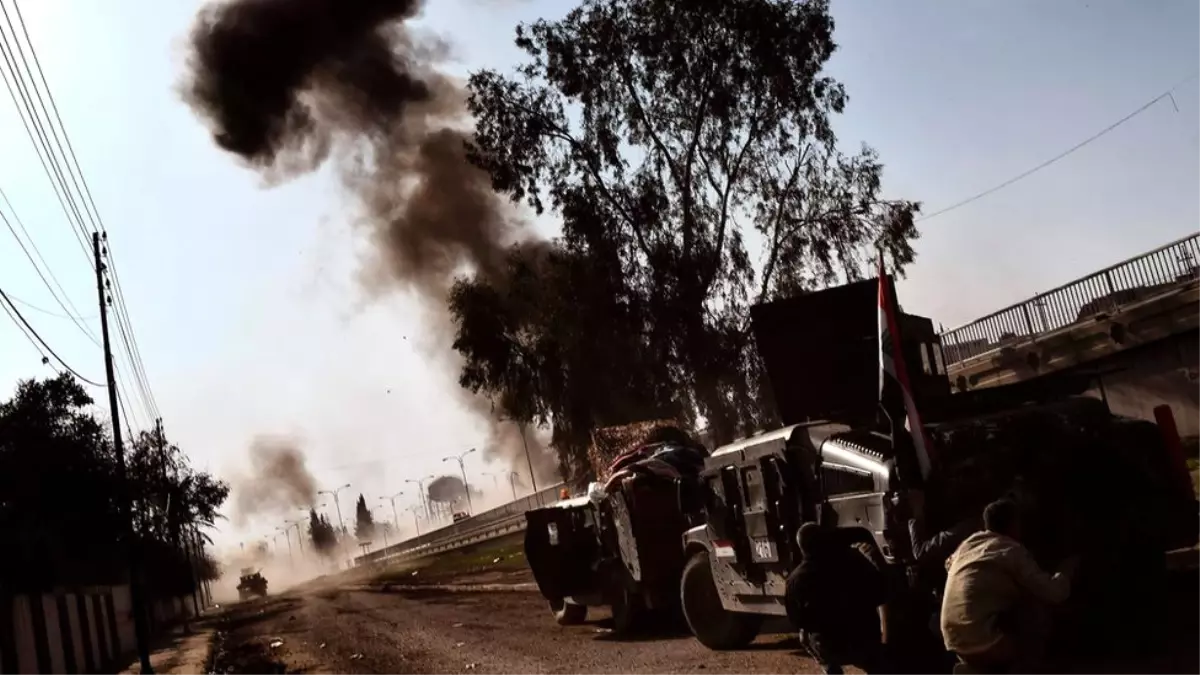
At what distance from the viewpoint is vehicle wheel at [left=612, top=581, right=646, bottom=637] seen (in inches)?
617

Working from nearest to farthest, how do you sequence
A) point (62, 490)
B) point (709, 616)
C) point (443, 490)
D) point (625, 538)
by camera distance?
point (709, 616) → point (625, 538) → point (62, 490) → point (443, 490)

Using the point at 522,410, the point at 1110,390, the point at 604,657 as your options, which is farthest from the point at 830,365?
the point at 522,410

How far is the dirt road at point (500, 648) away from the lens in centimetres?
1137

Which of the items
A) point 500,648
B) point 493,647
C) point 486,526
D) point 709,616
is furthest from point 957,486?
point 486,526

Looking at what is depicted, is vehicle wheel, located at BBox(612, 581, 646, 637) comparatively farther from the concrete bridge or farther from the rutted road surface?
the concrete bridge

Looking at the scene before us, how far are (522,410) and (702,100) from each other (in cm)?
1152

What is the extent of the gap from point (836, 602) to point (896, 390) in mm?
2156

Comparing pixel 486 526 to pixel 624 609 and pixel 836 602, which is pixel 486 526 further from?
pixel 836 602

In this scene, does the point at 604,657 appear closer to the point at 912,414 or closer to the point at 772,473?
the point at 772,473

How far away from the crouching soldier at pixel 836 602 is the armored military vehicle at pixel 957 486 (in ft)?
5.13

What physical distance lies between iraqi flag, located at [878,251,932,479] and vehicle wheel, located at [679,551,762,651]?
4.26 metres

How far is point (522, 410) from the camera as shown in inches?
1497

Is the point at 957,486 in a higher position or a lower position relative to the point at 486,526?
lower

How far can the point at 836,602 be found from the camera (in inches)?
268
